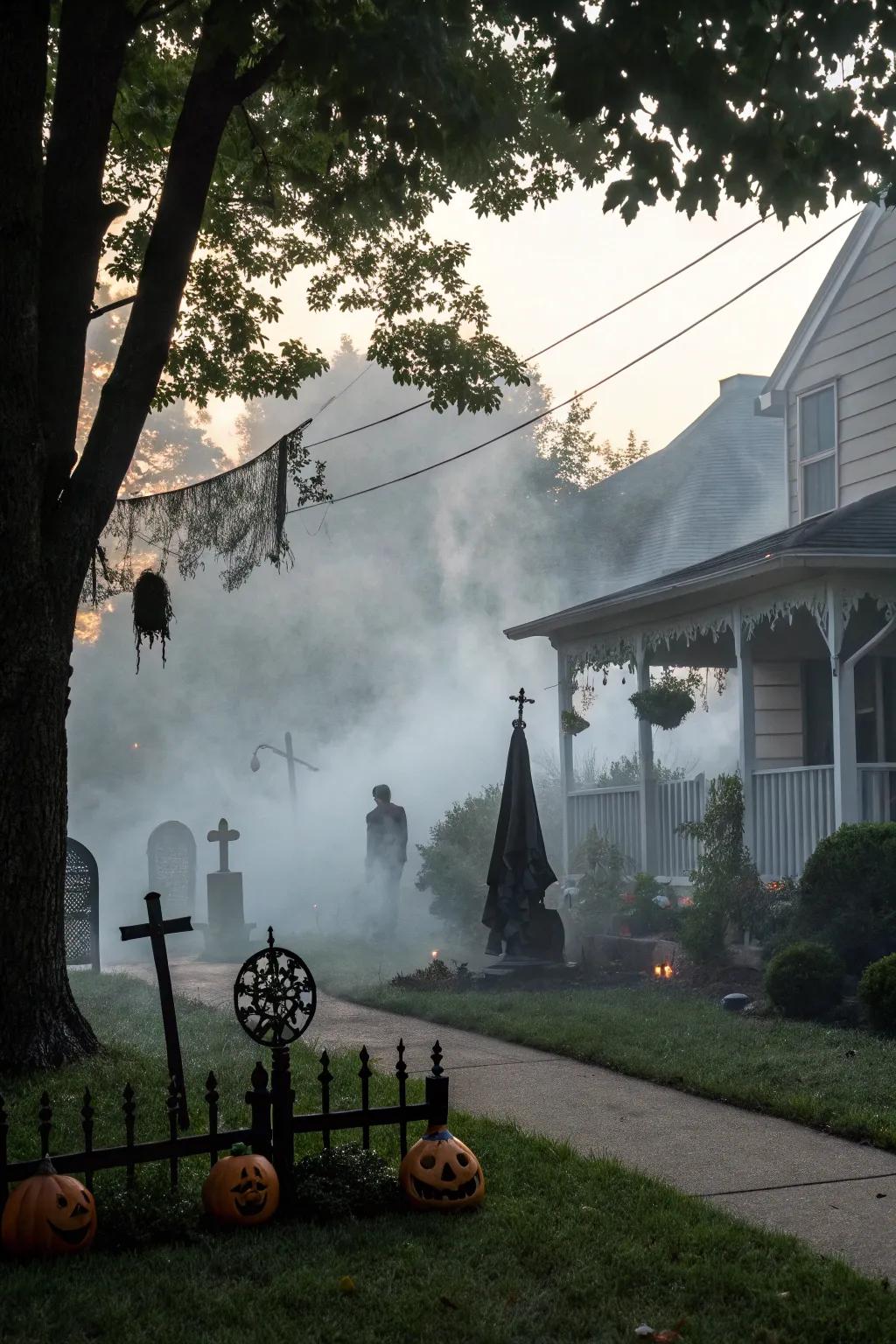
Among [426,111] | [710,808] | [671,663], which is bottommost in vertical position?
[710,808]

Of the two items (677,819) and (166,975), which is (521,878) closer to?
(677,819)

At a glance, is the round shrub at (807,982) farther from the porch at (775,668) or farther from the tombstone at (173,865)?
the tombstone at (173,865)

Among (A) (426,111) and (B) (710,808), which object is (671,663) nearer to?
(B) (710,808)

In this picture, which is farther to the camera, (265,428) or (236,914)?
(265,428)

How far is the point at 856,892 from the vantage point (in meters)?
11.4

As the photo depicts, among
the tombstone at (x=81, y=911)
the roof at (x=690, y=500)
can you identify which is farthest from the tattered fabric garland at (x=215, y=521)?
the roof at (x=690, y=500)

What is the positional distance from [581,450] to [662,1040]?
37.1m

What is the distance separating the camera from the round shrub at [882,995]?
9.37m

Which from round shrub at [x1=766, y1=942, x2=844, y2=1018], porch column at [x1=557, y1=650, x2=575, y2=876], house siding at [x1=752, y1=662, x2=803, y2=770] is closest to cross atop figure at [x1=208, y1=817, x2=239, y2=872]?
porch column at [x1=557, y1=650, x2=575, y2=876]

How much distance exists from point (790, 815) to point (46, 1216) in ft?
33.7

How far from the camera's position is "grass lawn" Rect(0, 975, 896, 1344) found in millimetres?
4305

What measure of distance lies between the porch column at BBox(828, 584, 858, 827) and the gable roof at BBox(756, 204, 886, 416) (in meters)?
5.48

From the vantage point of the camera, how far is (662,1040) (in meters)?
9.60

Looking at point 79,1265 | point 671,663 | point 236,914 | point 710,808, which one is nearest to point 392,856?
point 236,914
